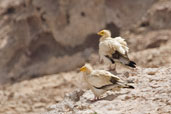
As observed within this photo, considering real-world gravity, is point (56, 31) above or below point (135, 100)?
above

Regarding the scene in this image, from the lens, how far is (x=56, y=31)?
21.3 metres

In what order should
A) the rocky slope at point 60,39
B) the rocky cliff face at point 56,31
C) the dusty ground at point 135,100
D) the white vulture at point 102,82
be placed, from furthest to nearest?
the rocky cliff face at point 56,31 < the rocky slope at point 60,39 < the white vulture at point 102,82 < the dusty ground at point 135,100

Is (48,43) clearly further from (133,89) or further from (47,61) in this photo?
(133,89)

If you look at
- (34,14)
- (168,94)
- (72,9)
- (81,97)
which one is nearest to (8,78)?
(34,14)

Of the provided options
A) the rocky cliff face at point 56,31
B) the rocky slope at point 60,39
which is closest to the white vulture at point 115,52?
the rocky slope at point 60,39

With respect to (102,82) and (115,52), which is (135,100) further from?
(115,52)

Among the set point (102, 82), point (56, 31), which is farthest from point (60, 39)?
point (102, 82)

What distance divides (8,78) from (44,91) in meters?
4.25

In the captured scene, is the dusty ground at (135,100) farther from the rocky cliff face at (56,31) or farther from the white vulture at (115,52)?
the rocky cliff face at (56,31)

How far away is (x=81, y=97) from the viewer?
8.05m

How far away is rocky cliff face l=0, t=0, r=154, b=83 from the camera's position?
20.6 meters

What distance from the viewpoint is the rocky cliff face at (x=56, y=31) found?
20.6 meters

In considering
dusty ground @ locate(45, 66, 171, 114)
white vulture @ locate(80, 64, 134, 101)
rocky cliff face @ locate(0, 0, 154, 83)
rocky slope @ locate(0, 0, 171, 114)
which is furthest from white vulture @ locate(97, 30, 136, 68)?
rocky cliff face @ locate(0, 0, 154, 83)

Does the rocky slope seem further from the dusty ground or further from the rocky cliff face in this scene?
the dusty ground
